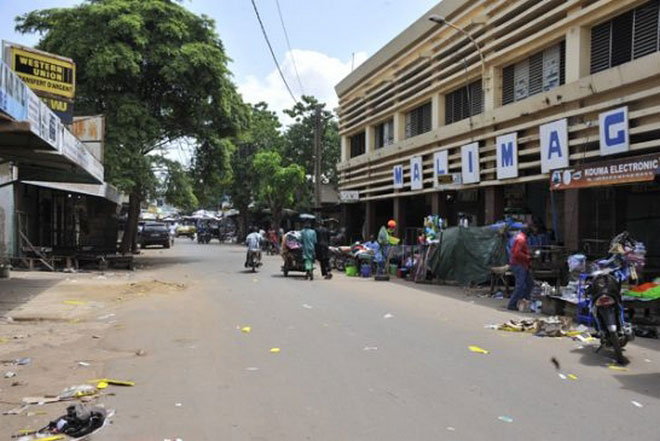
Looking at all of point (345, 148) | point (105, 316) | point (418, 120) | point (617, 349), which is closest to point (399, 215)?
point (418, 120)

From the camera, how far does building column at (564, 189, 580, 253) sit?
15.3m

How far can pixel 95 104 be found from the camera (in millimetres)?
23234

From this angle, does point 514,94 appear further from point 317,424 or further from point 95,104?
point 317,424

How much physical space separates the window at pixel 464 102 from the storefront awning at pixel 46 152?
12801 mm

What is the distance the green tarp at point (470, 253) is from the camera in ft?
55.0

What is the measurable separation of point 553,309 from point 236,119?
706 inches

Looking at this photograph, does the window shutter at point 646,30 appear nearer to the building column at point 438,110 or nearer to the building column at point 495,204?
the building column at point 495,204

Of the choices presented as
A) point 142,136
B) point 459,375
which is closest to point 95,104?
point 142,136

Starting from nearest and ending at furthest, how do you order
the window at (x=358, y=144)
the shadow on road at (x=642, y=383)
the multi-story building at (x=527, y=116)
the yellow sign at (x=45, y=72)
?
the shadow on road at (x=642, y=383), the multi-story building at (x=527, y=116), the yellow sign at (x=45, y=72), the window at (x=358, y=144)

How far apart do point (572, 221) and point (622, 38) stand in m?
4.71

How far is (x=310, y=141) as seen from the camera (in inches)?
1816

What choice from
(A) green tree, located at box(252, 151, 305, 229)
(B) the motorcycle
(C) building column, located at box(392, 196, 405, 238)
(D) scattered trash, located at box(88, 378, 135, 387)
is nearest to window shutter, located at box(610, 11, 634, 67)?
(B) the motorcycle

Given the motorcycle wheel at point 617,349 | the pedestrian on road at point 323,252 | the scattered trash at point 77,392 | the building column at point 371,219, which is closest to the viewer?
the scattered trash at point 77,392

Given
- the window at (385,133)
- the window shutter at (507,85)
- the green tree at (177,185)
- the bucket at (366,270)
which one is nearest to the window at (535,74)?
the window shutter at (507,85)
